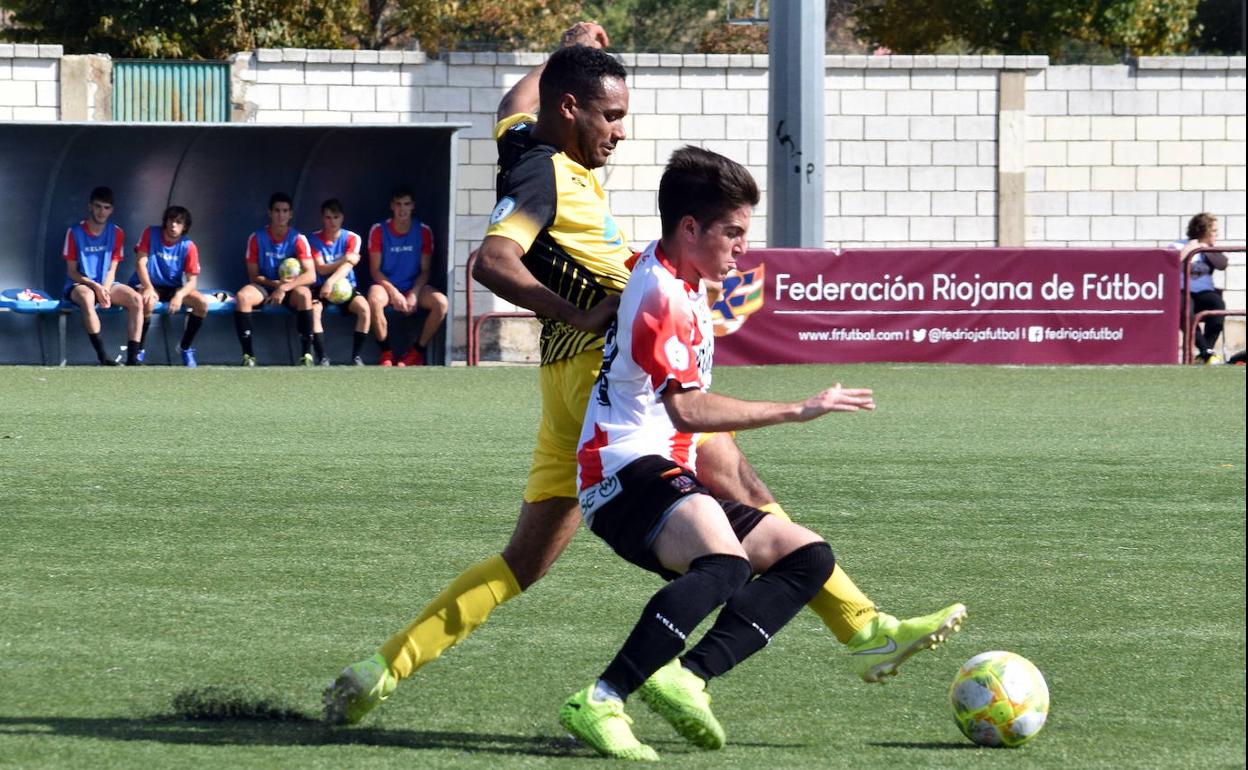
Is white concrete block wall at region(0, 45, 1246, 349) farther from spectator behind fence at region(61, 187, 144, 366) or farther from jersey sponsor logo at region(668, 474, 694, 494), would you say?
jersey sponsor logo at region(668, 474, 694, 494)

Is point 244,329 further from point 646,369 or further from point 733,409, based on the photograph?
point 733,409

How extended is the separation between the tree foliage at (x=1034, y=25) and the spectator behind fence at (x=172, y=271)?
16.6 m

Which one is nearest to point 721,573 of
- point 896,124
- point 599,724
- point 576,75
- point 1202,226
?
point 599,724

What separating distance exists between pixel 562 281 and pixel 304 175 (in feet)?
44.9

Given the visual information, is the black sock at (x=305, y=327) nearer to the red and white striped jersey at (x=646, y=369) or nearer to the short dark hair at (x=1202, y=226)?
the short dark hair at (x=1202, y=226)

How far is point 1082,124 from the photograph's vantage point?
21547 millimetres

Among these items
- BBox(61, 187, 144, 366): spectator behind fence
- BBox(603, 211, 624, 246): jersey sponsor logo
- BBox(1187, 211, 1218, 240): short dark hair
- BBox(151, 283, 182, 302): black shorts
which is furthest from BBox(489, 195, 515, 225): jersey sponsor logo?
BBox(1187, 211, 1218, 240): short dark hair

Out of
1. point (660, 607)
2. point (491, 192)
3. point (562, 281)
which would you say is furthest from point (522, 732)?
point (491, 192)

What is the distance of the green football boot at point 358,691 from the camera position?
438 cm

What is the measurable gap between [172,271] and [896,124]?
8.68 metres

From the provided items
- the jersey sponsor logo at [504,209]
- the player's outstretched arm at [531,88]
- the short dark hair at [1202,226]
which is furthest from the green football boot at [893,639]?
the short dark hair at [1202,226]

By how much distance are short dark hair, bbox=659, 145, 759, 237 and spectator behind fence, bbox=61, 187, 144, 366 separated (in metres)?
13.0

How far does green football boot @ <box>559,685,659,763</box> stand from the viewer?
404 cm

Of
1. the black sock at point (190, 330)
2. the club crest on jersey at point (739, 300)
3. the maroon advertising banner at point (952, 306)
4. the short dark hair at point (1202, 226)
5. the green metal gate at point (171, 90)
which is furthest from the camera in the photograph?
the green metal gate at point (171, 90)
